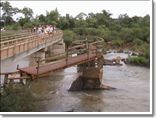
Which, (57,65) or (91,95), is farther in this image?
(91,95)

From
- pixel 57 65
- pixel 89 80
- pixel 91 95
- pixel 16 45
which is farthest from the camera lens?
pixel 89 80

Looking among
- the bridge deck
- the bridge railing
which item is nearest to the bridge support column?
the bridge deck

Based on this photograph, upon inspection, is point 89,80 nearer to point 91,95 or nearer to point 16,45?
point 91,95

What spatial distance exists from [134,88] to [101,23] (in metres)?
9.85

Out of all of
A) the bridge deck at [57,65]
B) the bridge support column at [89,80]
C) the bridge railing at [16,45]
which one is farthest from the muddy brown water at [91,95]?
the bridge deck at [57,65]

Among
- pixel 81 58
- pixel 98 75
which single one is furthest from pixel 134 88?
pixel 81 58

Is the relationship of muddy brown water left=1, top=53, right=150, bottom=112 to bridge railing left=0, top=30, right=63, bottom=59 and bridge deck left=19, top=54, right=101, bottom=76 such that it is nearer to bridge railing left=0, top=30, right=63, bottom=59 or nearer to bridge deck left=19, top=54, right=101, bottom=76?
bridge railing left=0, top=30, right=63, bottom=59

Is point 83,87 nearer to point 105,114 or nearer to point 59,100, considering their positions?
point 59,100

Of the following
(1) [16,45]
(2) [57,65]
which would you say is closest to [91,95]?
(2) [57,65]

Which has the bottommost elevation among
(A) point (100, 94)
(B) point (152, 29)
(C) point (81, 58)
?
(A) point (100, 94)

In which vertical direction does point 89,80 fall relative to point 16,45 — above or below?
below

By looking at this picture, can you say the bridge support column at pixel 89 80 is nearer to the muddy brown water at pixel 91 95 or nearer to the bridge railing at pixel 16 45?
the muddy brown water at pixel 91 95

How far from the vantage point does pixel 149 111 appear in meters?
7.48

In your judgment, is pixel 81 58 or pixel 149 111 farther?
pixel 81 58
